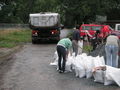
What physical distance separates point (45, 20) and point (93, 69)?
18.1 metres

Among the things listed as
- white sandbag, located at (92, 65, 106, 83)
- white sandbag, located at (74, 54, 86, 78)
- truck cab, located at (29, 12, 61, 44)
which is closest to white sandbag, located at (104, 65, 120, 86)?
white sandbag, located at (92, 65, 106, 83)

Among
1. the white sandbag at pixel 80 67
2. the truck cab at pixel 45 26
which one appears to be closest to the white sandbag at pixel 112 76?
the white sandbag at pixel 80 67

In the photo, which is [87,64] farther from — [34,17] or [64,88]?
[34,17]

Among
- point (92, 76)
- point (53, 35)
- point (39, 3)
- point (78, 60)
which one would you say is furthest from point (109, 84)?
point (39, 3)

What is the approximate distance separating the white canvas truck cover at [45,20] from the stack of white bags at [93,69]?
15450mm

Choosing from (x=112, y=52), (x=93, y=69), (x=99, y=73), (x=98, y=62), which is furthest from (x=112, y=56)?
(x=99, y=73)

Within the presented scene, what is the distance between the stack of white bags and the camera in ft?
32.0

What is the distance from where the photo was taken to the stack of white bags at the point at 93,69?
9766 millimetres

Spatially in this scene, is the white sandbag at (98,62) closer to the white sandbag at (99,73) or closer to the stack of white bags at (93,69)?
the stack of white bags at (93,69)

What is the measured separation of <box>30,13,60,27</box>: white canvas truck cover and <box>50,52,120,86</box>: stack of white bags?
1545cm

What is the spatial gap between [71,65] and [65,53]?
2.19 ft

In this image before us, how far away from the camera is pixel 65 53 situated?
470 inches

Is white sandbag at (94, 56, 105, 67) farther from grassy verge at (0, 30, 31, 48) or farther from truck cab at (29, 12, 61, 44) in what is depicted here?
truck cab at (29, 12, 61, 44)

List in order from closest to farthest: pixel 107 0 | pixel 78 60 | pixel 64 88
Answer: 1. pixel 64 88
2. pixel 78 60
3. pixel 107 0
